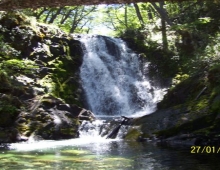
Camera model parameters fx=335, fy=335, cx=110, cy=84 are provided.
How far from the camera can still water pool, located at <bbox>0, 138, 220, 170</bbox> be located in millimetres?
6516

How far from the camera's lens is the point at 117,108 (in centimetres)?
1670

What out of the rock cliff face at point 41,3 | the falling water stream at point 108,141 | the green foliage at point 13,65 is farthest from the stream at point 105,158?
the rock cliff face at point 41,3

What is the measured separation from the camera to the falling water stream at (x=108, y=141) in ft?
22.2

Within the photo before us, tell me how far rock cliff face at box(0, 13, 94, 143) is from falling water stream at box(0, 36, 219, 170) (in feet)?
2.02

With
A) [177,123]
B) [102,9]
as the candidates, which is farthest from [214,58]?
[102,9]

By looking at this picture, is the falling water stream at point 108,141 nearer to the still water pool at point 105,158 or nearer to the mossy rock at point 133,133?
the still water pool at point 105,158

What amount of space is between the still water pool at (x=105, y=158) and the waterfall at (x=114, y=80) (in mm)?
7075

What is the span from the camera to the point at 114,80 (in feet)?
59.4

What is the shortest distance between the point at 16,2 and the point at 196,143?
7383mm

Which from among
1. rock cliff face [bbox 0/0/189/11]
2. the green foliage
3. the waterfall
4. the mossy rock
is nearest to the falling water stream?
the waterfall

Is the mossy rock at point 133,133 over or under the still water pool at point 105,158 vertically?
over

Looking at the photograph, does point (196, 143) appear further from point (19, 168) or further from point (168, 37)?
point (168, 37)
